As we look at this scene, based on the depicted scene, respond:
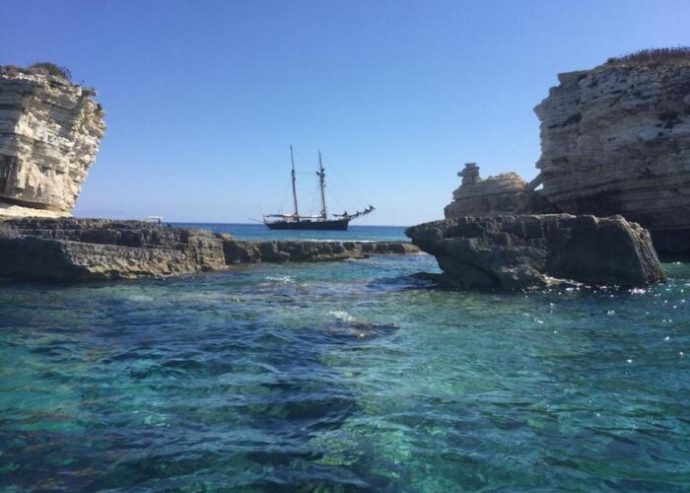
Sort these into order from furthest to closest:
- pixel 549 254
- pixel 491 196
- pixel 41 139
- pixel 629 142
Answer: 1. pixel 491 196
2. pixel 41 139
3. pixel 629 142
4. pixel 549 254

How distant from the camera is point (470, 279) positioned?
639 inches

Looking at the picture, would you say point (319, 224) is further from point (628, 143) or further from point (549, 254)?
point (549, 254)

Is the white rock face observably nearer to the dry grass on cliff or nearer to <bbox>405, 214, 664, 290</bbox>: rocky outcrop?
the dry grass on cliff

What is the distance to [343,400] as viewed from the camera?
224 inches

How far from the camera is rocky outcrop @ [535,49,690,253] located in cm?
2622

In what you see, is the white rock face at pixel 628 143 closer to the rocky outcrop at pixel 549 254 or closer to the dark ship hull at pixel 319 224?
the rocky outcrop at pixel 549 254

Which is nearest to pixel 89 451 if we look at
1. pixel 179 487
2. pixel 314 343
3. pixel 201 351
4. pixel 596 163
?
pixel 179 487

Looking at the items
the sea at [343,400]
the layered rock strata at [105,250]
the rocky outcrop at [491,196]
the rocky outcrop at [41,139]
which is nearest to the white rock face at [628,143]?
the rocky outcrop at [491,196]

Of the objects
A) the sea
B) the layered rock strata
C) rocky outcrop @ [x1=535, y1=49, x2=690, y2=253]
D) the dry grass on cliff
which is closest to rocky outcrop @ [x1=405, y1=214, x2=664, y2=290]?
the sea

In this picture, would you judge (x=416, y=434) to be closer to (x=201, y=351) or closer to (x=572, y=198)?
(x=201, y=351)

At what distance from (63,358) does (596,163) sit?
28799 millimetres

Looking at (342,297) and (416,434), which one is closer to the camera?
(416,434)

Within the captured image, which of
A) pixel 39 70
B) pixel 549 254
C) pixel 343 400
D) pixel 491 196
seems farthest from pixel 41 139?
pixel 491 196

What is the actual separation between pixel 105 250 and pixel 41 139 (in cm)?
1573
